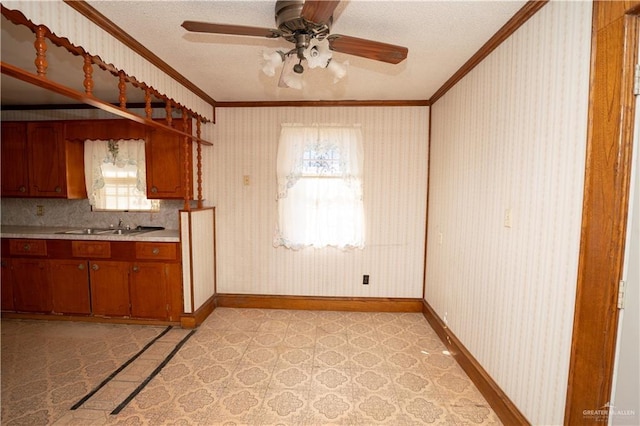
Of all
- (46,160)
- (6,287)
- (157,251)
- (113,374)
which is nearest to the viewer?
(113,374)

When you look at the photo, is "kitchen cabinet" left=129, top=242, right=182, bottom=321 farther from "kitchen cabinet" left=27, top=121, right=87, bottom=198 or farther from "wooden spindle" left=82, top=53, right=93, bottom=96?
"wooden spindle" left=82, top=53, right=93, bottom=96

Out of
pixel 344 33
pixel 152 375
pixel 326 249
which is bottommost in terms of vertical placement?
pixel 152 375

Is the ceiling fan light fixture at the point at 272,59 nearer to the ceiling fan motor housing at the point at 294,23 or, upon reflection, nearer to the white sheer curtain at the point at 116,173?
the ceiling fan motor housing at the point at 294,23

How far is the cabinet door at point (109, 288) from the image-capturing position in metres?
3.11

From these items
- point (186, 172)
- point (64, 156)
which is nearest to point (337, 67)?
point (186, 172)

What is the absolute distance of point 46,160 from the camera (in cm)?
342

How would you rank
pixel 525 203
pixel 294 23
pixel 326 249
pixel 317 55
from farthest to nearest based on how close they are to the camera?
pixel 326 249 → pixel 525 203 → pixel 317 55 → pixel 294 23

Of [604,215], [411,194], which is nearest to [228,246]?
[411,194]

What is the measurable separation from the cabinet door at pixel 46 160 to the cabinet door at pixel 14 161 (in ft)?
0.22

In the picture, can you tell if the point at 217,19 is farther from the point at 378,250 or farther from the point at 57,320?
the point at 57,320

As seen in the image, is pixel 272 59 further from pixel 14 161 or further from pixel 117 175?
pixel 14 161

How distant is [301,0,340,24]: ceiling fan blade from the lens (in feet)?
3.76

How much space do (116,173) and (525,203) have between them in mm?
4166

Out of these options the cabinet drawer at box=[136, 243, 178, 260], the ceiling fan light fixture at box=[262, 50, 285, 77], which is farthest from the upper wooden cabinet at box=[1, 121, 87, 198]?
the ceiling fan light fixture at box=[262, 50, 285, 77]
